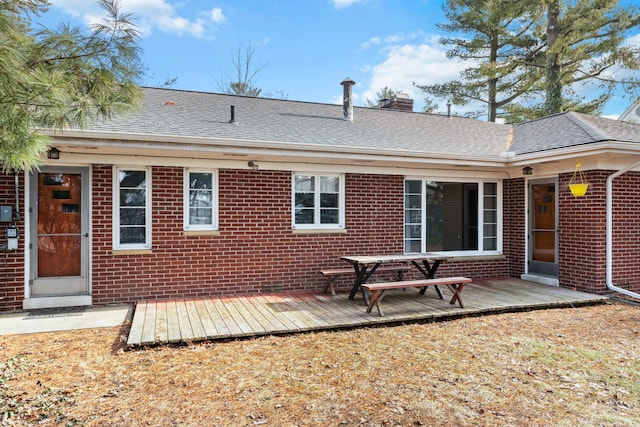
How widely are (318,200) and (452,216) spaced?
4.45m

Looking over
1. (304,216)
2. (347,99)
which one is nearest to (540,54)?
(347,99)

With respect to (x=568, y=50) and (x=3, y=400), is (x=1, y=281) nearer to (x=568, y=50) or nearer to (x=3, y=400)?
(x=3, y=400)

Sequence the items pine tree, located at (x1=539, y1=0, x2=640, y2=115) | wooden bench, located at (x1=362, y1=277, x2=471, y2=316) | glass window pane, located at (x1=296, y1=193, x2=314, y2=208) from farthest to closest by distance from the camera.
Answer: pine tree, located at (x1=539, y1=0, x2=640, y2=115), glass window pane, located at (x1=296, y1=193, x2=314, y2=208), wooden bench, located at (x1=362, y1=277, x2=471, y2=316)

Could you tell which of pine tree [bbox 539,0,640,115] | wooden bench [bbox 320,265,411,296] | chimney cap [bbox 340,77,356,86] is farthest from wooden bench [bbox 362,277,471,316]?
pine tree [bbox 539,0,640,115]

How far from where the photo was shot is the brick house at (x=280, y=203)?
21.2ft

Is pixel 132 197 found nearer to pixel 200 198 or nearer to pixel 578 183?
pixel 200 198

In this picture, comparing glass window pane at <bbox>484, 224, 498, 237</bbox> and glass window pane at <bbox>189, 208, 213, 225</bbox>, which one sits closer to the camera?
glass window pane at <bbox>189, 208, 213, 225</bbox>

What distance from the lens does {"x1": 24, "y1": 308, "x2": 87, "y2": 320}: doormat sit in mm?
5896

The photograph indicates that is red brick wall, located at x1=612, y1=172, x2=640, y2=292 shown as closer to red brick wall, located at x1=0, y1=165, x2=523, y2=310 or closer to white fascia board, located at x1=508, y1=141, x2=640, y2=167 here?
white fascia board, located at x1=508, y1=141, x2=640, y2=167

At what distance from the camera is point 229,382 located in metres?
3.78

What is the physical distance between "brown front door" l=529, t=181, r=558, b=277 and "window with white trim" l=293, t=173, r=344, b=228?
4.27m

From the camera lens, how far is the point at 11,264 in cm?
615

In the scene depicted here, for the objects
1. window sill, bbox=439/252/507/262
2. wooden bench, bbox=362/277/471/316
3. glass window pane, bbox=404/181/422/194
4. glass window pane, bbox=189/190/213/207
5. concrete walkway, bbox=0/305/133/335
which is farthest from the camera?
window sill, bbox=439/252/507/262

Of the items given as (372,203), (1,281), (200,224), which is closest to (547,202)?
(372,203)
